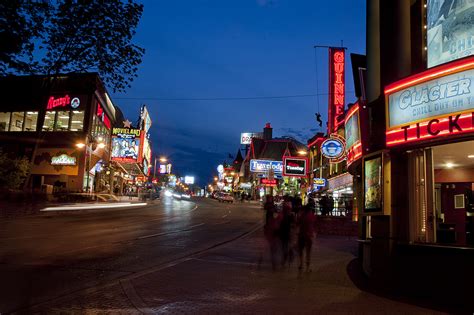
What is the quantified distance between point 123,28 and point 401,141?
18535mm

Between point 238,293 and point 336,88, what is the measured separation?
27.0m

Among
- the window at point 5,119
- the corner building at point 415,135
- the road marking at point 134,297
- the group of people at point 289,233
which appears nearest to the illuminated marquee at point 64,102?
the window at point 5,119

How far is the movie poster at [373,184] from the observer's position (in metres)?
9.49

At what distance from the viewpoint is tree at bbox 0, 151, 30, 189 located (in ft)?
92.9

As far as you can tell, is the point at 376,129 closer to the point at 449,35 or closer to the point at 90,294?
the point at 449,35

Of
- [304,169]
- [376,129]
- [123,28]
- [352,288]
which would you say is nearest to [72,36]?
[123,28]

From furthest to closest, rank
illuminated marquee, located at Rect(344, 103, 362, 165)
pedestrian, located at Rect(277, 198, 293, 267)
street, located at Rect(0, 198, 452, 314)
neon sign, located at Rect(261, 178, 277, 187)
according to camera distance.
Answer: neon sign, located at Rect(261, 178, 277, 187) → pedestrian, located at Rect(277, 198, 293, 267) → illuminated marquee, located at Rect(344, 103, 362, 165) → street, located at Rect(0, 198, 452, 314)

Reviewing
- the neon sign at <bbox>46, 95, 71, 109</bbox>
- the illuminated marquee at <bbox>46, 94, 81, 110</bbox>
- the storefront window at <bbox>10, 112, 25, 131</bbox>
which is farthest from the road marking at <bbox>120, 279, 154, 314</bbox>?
the storefront window at <bbox>10, 112, 25, 131</bbox>

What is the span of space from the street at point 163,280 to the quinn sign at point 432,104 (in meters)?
3.26

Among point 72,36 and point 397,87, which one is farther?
point 72,36

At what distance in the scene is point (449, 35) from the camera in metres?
8.89

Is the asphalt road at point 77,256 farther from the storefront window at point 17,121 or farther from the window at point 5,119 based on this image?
the window at point 5,119

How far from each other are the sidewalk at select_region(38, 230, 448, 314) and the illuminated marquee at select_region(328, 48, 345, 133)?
22421 millimetres

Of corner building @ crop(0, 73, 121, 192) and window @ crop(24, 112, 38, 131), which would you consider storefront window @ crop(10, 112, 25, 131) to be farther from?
window @ crop(24, 112, 38, 131)
